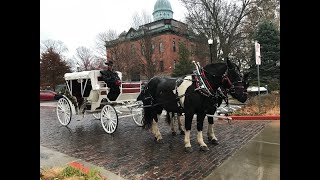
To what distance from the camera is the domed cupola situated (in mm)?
54844

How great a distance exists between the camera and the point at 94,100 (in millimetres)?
8227

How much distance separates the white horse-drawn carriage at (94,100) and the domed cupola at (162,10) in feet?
159

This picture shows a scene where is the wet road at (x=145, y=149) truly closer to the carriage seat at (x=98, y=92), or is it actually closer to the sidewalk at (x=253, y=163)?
the sidewalk at (x=253, y=163)

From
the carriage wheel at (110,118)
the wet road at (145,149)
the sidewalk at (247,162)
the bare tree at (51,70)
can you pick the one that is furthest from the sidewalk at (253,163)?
the bare tree at (51,70)

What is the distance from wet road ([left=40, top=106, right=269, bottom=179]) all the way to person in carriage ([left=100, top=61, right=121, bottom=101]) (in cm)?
123

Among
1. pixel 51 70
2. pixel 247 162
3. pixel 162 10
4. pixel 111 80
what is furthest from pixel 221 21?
pixel 162 10

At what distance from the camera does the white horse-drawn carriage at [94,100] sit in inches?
299

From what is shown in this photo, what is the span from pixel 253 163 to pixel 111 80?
5.01 m

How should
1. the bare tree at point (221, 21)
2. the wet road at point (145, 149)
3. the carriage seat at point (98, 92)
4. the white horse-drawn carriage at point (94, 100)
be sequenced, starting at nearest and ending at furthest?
1. the wet road at point (145, 149)
2. the white horse-drawn carriage at point (94, 100)
3. the carriage seat at point (98, 92)
4. the bare tree at point (221, 21)


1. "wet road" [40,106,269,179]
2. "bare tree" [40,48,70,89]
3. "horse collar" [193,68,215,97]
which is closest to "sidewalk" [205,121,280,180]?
"wet road" [40,106,269,179]

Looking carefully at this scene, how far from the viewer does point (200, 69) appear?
5863 millimetres

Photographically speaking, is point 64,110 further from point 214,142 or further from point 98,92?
point 214,142

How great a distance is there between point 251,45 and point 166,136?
20.0 meters
